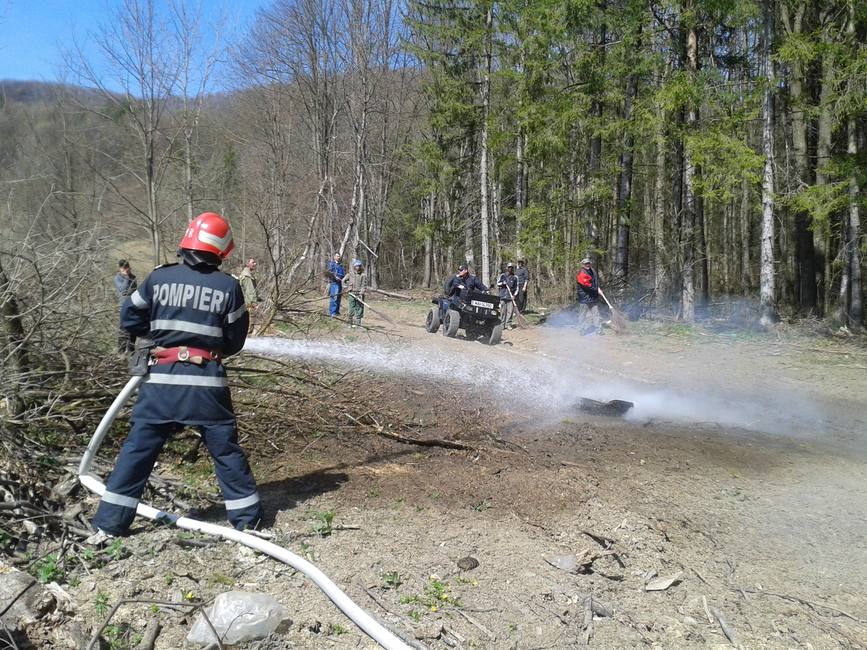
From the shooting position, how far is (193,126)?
23969 mm

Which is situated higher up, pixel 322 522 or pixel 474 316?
pixel 474 316

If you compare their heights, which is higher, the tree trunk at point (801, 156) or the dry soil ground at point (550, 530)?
the tree trunk at point (801, 156)

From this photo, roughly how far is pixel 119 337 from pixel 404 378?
4.53 metres

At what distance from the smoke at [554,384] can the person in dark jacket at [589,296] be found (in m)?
2.81

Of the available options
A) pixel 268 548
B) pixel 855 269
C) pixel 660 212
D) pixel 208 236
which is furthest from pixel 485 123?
pixel 268 548

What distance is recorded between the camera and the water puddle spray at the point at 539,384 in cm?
864

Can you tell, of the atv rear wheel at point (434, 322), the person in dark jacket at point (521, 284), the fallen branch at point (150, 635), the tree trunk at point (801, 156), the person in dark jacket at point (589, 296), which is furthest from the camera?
the person in dark jacket at point (521, 284)

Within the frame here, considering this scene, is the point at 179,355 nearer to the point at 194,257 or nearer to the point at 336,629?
the point at 194,257

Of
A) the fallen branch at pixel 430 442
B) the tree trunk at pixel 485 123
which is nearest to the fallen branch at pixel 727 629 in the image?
the fallen branch at pixel 430 442

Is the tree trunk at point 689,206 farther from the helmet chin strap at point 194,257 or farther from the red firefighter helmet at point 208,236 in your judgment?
the helmet chin strap at point 194,257

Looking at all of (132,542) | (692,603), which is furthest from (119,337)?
(692,603)

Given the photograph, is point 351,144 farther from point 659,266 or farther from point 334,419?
point 334,419

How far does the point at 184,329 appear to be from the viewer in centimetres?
423

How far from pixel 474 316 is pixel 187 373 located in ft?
38.1
